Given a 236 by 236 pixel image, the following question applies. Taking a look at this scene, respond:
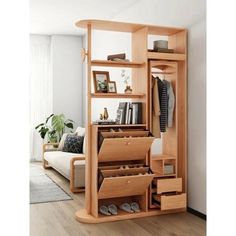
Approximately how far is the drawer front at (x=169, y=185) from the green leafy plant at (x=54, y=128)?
3915mm

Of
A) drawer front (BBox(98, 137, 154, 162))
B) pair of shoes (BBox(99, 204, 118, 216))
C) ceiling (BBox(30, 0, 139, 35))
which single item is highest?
ceiling (BBox(30, 0, 139, 35))

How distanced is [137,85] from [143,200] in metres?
1.28

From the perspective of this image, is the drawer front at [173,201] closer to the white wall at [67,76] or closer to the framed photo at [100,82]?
the framed photo at [100,82]

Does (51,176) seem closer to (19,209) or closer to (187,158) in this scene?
(187,158)

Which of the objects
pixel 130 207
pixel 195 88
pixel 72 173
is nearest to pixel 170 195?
pixel 130 207

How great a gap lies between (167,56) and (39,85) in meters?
4.52

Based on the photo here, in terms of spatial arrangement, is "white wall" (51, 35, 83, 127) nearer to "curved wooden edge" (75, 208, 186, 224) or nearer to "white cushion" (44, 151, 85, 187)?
"white cushion" (44, 151, 85, 187)

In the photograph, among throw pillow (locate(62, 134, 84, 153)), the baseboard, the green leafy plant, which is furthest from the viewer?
the green leafy plant

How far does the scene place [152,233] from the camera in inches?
128

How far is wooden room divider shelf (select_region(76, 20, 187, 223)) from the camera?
364 centimetres

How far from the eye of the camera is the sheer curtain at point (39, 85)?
25.6ft

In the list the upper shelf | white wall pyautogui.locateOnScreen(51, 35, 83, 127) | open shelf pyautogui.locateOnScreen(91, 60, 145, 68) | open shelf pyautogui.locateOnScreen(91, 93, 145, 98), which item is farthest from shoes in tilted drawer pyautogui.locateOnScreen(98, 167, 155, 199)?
white wall pyautogui.locateOnScreen(51, 35, 83, 127)

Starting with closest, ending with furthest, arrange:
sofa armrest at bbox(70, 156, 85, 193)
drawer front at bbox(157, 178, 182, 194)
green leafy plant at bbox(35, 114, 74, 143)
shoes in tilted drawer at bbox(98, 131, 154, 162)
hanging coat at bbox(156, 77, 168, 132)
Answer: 1. shoes in tilted drawer at bbox(98, 131, 154, 162)
2. drawer front at bbox(157, 178, 182, 194)
3. hanging coat at bbox(156, 77, 168, 132)
4. sofa armrest at bbox(70, 156, 85, 193)
5. green leafy plant at bbox(35, 114, 74, 143)
